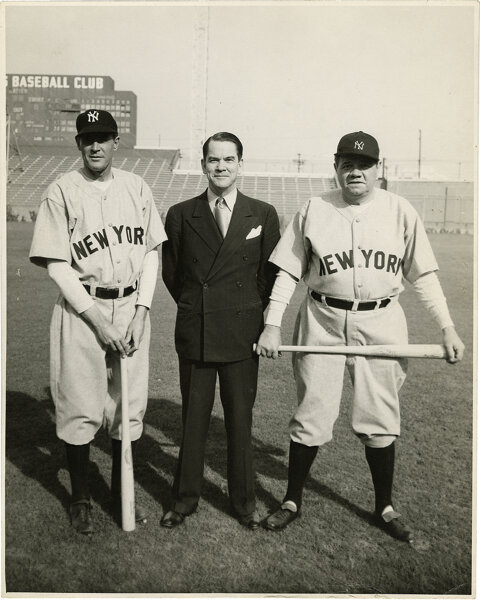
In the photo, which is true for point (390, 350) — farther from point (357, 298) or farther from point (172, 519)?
point (172, 519)

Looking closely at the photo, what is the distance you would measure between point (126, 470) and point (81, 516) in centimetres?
40

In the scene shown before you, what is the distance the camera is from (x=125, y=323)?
3238 mm

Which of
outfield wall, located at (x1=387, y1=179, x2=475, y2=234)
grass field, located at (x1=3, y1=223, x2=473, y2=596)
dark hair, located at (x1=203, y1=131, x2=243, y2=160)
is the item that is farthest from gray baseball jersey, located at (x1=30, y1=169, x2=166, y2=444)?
outfield wall, located at (x1=387, y1=179, x2=475, y2=234)

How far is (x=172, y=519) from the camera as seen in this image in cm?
324

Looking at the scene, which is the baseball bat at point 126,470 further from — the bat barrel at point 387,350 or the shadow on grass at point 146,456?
the bat barrel at point 387,350

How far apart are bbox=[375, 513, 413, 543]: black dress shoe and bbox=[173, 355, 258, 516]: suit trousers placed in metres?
0.76

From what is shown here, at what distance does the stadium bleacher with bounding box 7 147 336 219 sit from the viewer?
3103cm

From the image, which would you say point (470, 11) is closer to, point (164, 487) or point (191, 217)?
point (191, 217)

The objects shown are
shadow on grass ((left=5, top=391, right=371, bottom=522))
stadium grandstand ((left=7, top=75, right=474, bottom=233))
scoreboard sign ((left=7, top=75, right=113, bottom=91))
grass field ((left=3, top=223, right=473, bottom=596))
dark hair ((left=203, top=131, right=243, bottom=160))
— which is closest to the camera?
grass field ((left=3, top=223, right=473, bottom=596))

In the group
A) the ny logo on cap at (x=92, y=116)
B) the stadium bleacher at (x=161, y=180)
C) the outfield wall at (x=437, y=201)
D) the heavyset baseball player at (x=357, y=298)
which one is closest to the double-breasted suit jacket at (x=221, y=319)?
the heavyset baseball player at (x=357, y=298)

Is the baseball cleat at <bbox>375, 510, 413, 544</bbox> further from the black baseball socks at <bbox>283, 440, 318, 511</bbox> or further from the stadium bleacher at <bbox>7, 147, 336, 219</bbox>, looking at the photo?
the stadium bleacher at <bbox>7, 147, 336, 219</bbox>

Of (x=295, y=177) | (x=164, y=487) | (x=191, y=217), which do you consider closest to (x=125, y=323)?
(x=191, y=217)

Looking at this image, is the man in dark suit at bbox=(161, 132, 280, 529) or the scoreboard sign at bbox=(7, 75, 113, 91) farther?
the scoreboard sign at bbox=(7, 75, 113, 91)

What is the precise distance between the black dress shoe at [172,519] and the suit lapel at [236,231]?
1.43m
